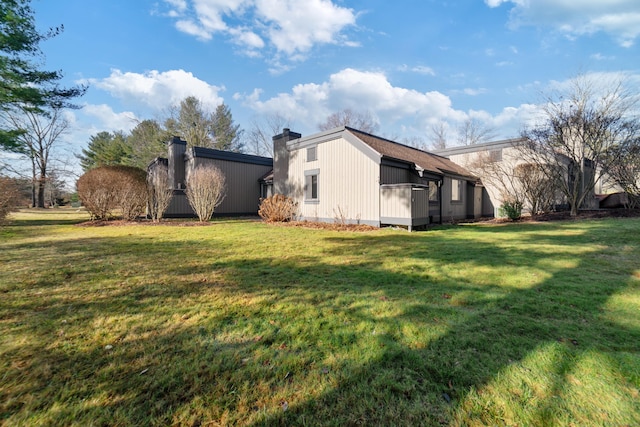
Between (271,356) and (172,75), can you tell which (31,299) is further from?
(172,75)

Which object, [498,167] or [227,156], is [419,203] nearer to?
[498,167]

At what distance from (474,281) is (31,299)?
230 inches

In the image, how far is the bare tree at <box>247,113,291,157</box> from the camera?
3556 centimetres

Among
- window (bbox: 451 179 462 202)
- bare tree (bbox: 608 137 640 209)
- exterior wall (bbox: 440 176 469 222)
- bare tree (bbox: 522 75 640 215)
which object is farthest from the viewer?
window (bbox: 451 179 462 202)

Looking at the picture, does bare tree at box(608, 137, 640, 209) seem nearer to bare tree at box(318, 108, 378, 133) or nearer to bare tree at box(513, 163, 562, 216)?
bare tree at box(513, 163, 562, 216)

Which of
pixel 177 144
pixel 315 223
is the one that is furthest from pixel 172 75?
pixel 315 223

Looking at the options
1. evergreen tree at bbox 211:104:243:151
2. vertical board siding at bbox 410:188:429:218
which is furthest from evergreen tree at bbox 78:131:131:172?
vertical board siding at bbox 410:188:429:218

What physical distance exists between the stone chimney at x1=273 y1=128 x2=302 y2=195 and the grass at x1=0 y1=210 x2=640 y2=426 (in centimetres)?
1052

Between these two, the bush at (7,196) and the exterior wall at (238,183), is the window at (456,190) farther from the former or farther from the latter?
the bush at (7,196)

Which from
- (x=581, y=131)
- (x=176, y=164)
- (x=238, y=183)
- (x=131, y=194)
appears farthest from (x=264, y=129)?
(x=581, y=131)

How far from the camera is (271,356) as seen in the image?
210 cm

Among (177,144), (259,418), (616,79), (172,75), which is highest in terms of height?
(172,75)

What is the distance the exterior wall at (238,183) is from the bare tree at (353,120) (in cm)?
1623

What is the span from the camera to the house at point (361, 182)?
34.9 ft
